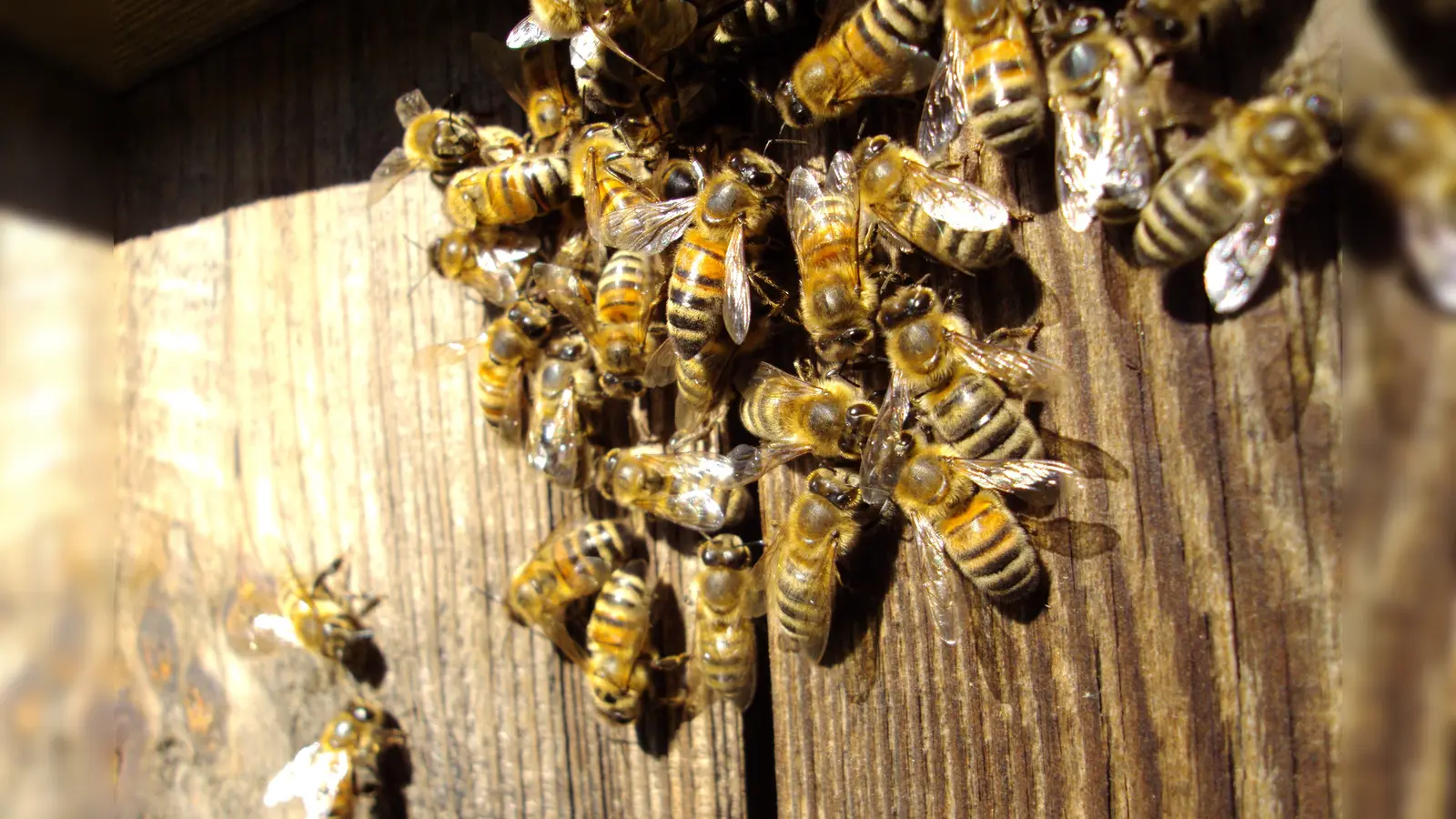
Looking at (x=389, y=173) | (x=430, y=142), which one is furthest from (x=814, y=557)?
(x=389, y=173)

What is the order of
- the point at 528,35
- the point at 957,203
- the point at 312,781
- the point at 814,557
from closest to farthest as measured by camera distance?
the point at 957,203 → the point at 814,557 → the point at 528,35 → the point at 312,781

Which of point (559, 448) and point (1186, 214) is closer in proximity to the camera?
point (1186, 214)

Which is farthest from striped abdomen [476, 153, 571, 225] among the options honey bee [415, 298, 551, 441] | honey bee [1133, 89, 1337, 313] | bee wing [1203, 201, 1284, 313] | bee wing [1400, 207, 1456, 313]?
bee wing [1400, 207, 1456, 313]

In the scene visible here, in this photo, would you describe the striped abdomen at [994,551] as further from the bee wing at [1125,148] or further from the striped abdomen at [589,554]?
the striped abdomen at [589,554]

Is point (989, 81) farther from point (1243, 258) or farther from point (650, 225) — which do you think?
point (650, 225)

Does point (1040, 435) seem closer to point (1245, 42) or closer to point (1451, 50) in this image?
point (1245, 42)

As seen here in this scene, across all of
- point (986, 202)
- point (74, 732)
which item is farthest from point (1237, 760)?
point (74, 732)
